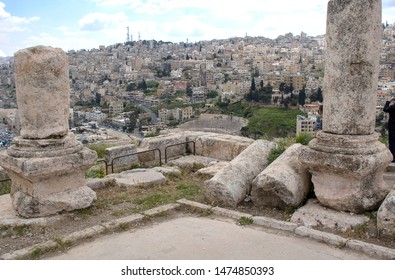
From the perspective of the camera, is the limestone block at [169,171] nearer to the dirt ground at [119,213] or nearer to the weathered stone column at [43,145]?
the dirt ground at [119,213]

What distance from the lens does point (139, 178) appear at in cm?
791

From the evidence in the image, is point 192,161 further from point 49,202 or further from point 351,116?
point 351,116

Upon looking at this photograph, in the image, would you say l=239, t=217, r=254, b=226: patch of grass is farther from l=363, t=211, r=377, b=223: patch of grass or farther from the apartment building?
the apartment building

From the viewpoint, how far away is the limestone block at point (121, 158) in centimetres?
986

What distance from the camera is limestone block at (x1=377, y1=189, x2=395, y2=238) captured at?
5000 millimetres

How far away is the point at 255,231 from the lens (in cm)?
530

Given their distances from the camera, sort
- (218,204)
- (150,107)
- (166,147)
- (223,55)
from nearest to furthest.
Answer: (218,204) → (166,147) → (150,107) → (223,55)

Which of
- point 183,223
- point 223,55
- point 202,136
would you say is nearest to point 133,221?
point 183,223

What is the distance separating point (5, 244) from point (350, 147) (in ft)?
13.8

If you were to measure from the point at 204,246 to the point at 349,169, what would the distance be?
6.64 feet

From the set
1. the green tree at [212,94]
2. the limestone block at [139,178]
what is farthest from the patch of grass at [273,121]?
the green tree at [212,94]

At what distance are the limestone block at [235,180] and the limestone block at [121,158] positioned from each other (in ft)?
11.6

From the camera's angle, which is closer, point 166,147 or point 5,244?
point 5,244

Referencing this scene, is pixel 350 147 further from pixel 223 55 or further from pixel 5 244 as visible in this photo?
pixel 223 55
